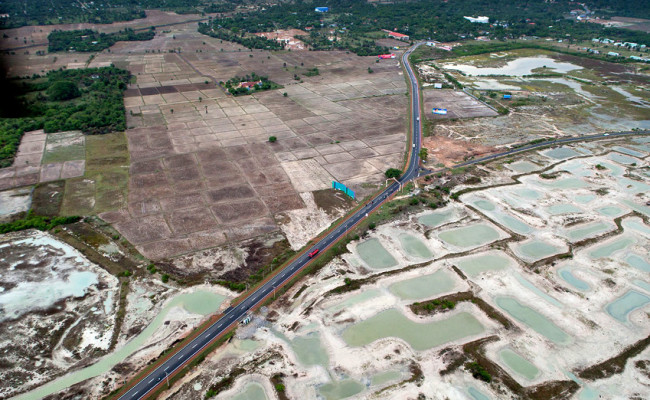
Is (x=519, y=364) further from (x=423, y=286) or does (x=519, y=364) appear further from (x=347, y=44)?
(x=347, y=44)

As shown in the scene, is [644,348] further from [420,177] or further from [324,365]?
[420,177]

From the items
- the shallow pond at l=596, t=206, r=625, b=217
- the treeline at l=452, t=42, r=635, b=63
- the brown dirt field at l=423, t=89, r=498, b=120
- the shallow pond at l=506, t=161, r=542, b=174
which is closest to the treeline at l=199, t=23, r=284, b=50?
the treeline at l=452, t=42, r=635, b=63

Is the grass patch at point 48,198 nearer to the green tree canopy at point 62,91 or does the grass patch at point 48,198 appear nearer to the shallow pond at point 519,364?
the green tree canopy at point 62,91

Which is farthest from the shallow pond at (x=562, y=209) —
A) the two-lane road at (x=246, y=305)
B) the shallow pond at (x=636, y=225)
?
the two-lane road at (x=246, y=305)

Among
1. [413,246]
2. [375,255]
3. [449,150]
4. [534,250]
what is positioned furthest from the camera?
[449,150]

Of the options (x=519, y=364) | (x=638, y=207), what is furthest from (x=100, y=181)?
(x=638, y=207)

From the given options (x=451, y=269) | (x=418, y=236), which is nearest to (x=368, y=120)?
(x=418, y=236)
